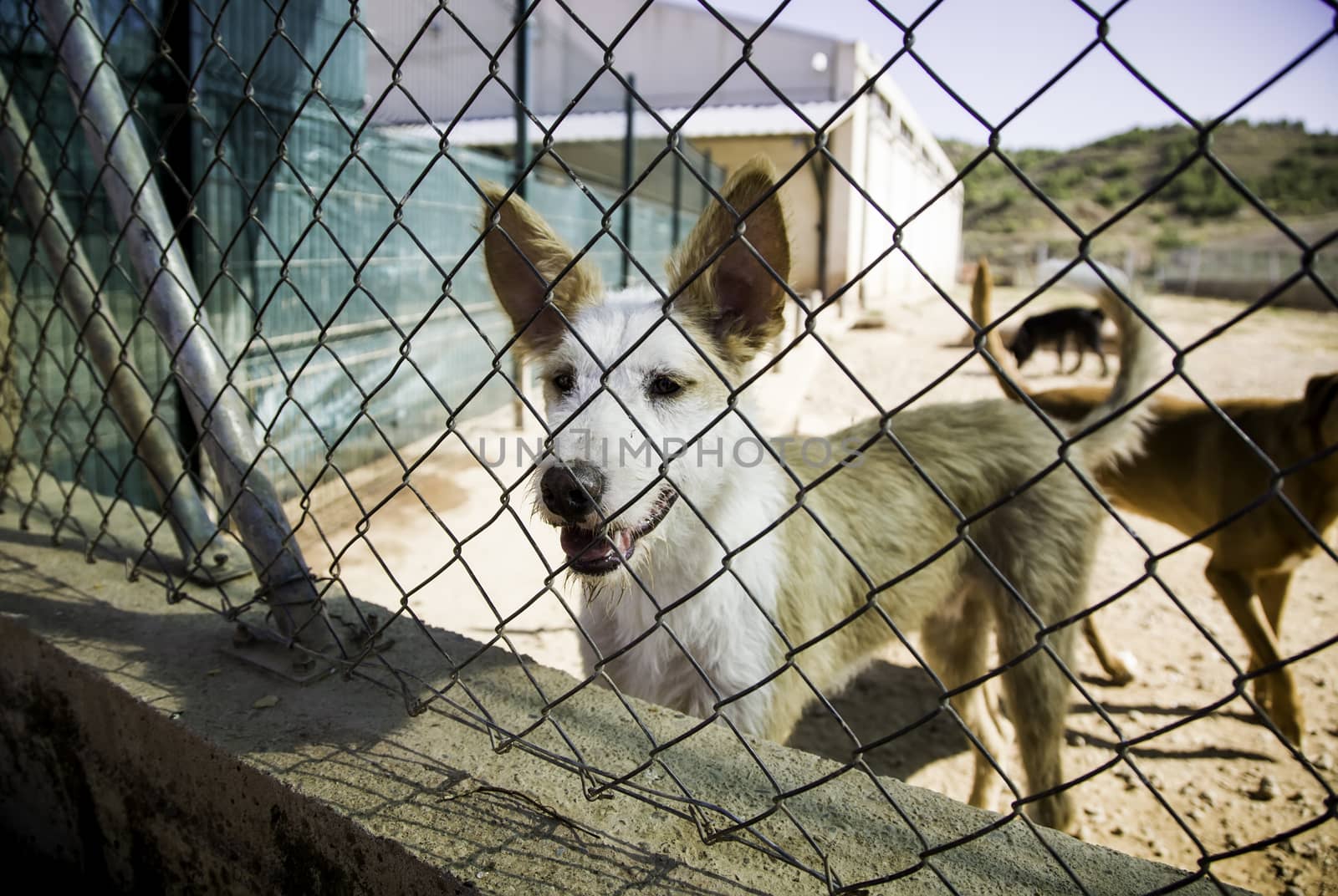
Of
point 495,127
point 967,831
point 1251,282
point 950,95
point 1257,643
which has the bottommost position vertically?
point 967,831

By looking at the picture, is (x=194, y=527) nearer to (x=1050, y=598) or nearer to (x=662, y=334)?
(x=662, y=334)

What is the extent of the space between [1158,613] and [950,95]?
4.69 metres

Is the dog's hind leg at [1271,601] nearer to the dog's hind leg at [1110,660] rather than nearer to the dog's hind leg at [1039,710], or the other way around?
the dog's hind leg at [1110,660]

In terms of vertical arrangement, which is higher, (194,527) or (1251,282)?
(1251,282)

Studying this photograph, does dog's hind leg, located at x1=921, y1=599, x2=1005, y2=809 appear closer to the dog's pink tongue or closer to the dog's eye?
the dog's eye

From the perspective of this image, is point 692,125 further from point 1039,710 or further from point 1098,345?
point 1039,710

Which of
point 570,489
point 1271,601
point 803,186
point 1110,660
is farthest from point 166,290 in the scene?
point 803,186

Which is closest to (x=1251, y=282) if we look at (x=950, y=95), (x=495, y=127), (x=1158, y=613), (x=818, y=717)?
(x=495, y=127)

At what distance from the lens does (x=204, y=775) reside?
5.21 feet

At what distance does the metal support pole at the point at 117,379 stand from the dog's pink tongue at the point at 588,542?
44.7 inches

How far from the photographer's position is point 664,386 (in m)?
2.25

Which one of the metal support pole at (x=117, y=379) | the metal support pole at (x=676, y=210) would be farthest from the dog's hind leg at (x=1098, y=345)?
the metal support pole at (x=117, y=379)

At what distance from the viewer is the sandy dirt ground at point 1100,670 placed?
2.67 meters

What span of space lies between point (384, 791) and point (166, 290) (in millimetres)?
1505
